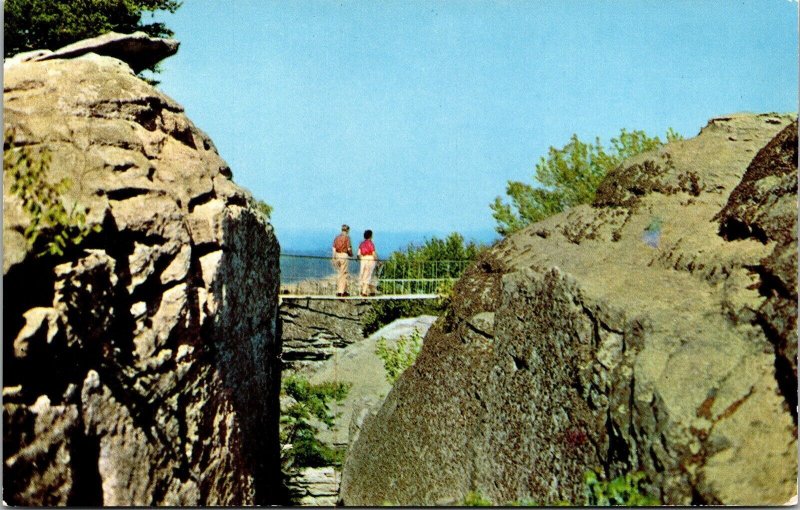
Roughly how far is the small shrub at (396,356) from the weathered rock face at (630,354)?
454 centimetres

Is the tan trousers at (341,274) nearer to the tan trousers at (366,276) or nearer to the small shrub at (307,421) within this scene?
the tan trousers at (366,276)

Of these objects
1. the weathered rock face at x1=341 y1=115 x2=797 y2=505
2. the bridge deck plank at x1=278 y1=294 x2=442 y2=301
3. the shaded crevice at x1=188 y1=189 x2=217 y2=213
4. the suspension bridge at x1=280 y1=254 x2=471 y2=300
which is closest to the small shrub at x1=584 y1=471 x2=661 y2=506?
the weathered rock face at x1=341 y1=115 x2=797 y2=505

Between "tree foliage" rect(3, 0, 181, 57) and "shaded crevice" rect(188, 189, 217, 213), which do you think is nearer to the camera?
"shaded crevice" rect(188, 189, 217, 213)

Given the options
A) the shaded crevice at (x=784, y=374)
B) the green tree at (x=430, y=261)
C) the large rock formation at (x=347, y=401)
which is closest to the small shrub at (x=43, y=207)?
the shaded crevice at (x=784, y=374)

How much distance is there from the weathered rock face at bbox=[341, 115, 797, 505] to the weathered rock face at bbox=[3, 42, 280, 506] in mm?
1928

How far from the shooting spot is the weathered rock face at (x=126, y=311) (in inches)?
193

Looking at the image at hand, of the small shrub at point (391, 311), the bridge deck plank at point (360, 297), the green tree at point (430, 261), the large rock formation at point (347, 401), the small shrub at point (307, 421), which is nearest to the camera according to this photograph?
the large rock formation at point (347, 401)

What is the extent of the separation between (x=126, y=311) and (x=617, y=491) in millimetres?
3462

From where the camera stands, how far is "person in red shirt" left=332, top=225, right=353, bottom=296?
15969 mm

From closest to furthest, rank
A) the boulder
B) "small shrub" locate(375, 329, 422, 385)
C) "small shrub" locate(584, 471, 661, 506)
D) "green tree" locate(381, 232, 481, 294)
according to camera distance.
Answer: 1. "small shrub" locate(584, 471, 661, 506)
2. the boulder
3. "small shrub" locate(375, 329, 422, 385)
4. "green tree" locate(381, 232, 481, 294)

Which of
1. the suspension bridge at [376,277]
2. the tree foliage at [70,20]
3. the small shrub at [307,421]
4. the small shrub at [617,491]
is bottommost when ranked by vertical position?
the small shrub at [307,421]

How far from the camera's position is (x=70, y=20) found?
12.3 meters

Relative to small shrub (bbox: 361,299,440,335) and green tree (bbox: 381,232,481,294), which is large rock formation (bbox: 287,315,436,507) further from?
green tree (bbox: 381,232,481,294)

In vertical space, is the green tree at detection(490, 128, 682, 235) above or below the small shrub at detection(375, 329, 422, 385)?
above
